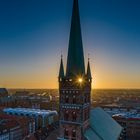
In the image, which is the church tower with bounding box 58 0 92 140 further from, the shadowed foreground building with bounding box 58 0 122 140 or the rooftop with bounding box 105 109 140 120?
the rooftop with bounding box 105 109 140 120

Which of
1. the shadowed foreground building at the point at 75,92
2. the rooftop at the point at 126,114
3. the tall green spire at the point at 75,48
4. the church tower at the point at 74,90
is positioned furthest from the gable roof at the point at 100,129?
the rooftop at the point at 126,114

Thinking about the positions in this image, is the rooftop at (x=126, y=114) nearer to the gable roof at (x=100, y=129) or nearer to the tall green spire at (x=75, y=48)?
the gable roof at (x=100, y=129)

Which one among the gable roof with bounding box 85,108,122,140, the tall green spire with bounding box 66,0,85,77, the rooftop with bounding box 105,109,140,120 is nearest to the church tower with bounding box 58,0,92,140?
the tall green spire with bounding box 66,0,85,77

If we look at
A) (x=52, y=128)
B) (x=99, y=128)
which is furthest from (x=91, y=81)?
(x=52, y=128)

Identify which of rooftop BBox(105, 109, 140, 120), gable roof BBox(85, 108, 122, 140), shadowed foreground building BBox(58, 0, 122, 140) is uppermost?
shadowed foreground building BBox(58, 0, 122, 140)

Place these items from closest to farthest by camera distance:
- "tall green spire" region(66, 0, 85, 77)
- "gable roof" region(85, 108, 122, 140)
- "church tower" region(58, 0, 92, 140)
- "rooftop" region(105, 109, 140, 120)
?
"church tower" region(58, 0, 92, 140) < "tall green spire" region(66, 0, 85, 77) < "gable roof" region(85, 108, 122, 140) < "rooftop" region(105, 109, 140, 120)

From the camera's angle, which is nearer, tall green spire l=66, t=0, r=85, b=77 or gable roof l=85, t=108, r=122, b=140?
tall green spire l=66, t=0, r=85, b=77

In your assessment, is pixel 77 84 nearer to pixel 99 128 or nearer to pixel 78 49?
pixel 78 49
